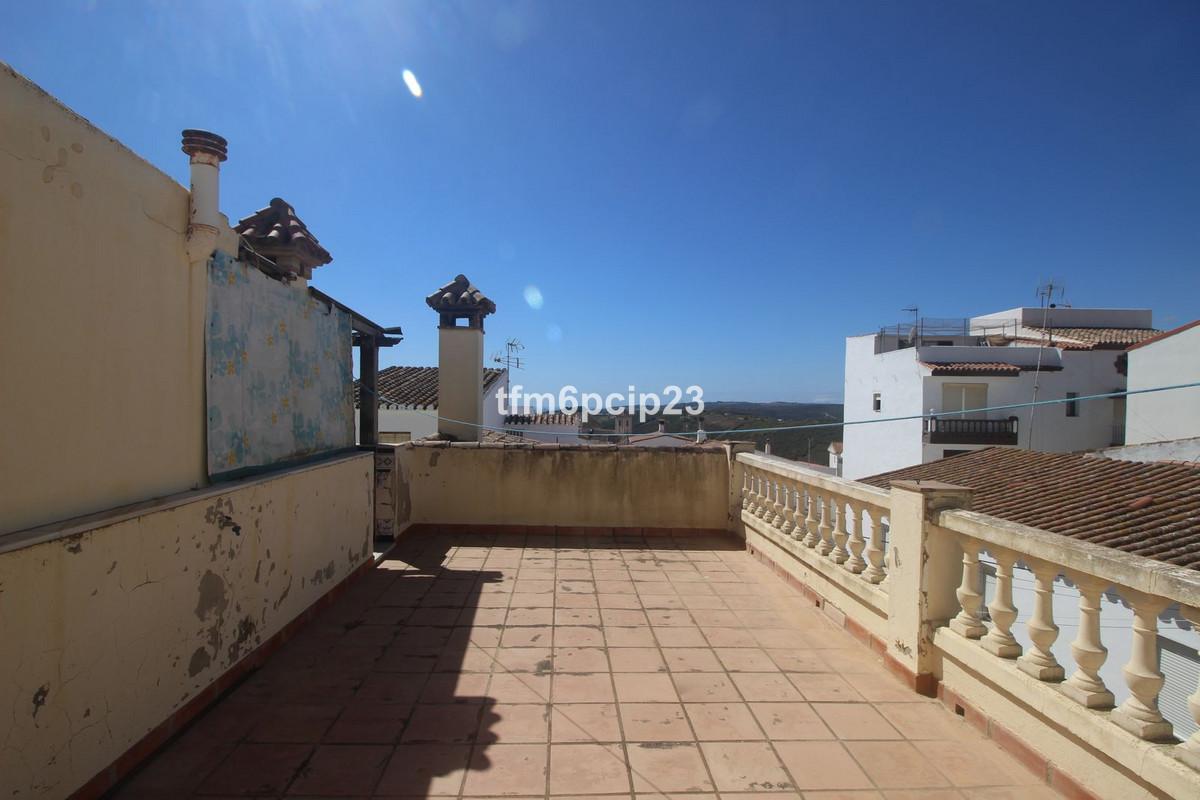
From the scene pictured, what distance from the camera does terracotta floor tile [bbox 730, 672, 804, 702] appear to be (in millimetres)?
3031

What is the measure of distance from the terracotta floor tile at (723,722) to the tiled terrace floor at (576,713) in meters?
0.01

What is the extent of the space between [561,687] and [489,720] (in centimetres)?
47

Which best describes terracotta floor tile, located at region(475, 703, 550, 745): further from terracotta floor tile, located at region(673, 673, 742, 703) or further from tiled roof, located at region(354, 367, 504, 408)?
tiled roof, located at region(354, 367, 504, 408)

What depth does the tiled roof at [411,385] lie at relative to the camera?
53.7 ft

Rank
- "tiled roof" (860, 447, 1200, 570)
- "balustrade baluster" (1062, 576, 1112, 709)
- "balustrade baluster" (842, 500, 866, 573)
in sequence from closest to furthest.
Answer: "balustrade baluster" (1062, 576, 1112, 709) → "balustrade baluster" (842, 500, 866, 573) → "tiled roof" (860, 447, 1200, 570)

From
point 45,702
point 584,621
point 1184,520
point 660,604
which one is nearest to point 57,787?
point 45,702

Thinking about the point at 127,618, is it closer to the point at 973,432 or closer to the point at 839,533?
the point at 839,533

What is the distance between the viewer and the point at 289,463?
399cm

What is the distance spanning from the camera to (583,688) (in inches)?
122

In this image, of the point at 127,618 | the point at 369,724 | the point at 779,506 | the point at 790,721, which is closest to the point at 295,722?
the point at 369,724

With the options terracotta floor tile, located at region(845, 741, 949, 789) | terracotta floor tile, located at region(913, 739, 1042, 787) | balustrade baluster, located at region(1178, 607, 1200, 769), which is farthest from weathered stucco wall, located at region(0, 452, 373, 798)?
balustrade baluster, located at region(1178, 607, 1200, 769)

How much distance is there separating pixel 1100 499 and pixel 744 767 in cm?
1025

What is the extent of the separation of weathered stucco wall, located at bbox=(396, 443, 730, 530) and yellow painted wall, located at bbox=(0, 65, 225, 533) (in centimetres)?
404

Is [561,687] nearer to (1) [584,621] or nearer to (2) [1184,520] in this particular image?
(1) [584,621]
